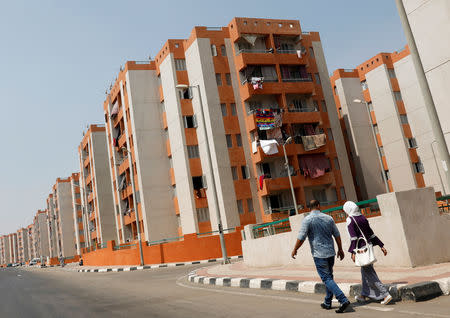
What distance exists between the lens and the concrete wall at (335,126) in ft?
135

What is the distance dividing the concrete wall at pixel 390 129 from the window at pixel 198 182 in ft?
75.5

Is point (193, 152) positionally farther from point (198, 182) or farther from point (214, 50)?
point (214, 50)

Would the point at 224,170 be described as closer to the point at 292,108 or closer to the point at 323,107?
the point at 292,108

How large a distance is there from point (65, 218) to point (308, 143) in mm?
72524

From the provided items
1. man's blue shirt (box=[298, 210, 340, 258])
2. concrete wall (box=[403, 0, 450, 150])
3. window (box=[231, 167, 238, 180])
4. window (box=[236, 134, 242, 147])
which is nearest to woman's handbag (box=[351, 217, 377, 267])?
man's blue shirt (box=[298, 210, 340, 258])

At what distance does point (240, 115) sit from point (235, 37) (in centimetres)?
699

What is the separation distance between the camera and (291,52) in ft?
135

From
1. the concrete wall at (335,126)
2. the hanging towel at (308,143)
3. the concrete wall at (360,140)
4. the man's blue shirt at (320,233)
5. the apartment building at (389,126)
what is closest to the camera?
the man's blue shirt at (320,233)

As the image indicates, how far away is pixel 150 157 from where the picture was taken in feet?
138

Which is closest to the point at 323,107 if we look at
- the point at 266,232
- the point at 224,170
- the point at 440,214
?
the point at 224,170

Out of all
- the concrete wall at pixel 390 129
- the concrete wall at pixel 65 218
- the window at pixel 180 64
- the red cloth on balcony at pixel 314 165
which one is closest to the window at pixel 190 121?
the window at pixel 180 64

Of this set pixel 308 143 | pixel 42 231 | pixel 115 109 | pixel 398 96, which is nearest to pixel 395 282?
pixel 308 143

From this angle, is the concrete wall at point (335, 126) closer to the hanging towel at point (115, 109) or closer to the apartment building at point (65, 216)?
the hanging towel at point (115, 109)

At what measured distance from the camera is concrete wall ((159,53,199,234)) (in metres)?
38.2
